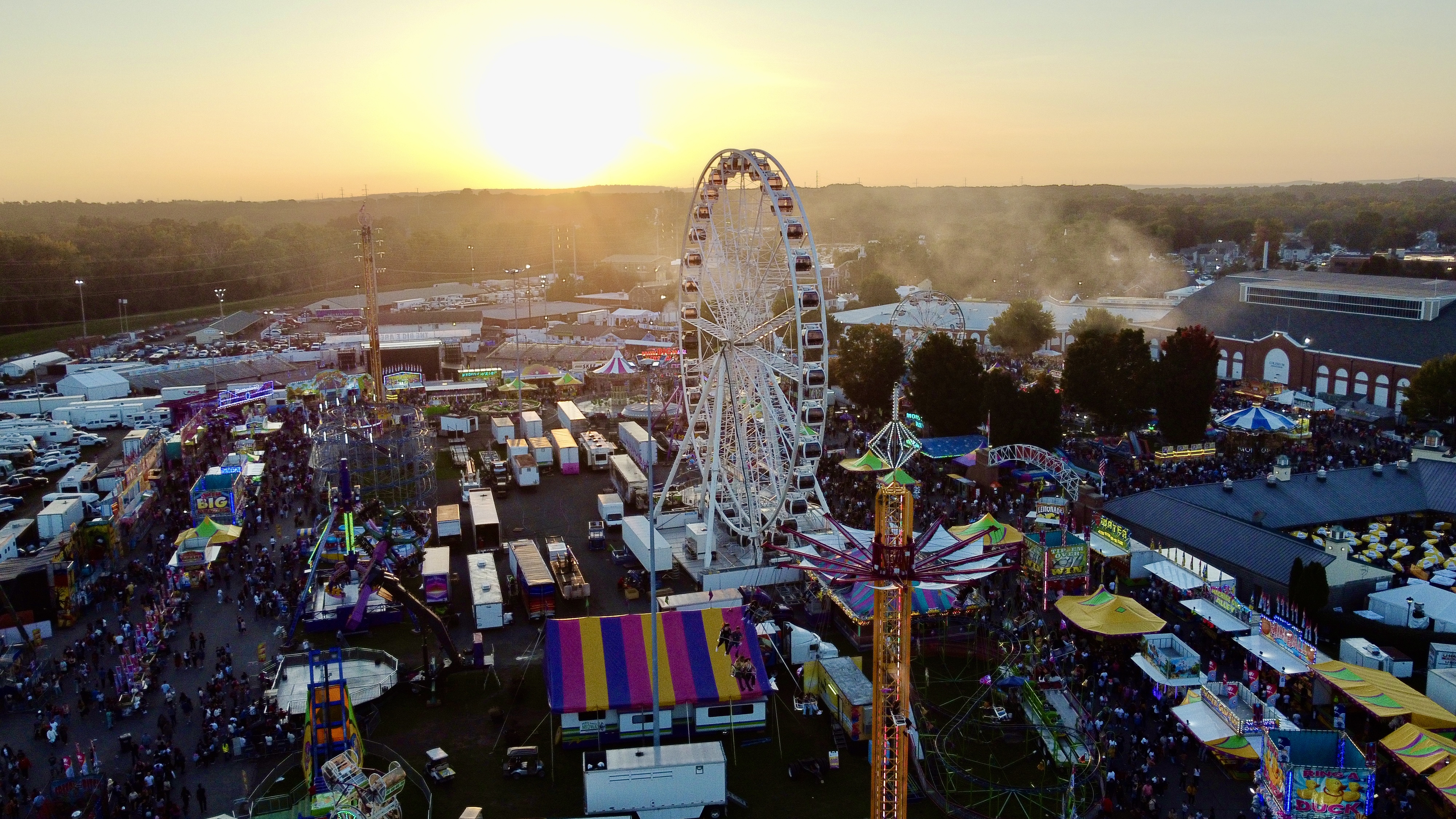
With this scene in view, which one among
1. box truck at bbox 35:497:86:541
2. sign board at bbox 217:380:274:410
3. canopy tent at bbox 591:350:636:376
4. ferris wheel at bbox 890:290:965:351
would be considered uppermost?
ferris wheel at bbox 890:290:965:351

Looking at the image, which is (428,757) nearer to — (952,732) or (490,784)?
(490,784)

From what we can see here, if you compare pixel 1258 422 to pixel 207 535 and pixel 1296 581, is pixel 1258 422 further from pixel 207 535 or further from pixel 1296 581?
pixel 207 535

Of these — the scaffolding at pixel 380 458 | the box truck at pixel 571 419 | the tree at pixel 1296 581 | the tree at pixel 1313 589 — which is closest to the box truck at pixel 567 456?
the box truck at pixel 571 419

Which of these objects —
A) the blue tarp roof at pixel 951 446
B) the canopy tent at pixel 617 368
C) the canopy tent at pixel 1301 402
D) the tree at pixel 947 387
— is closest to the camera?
the blue tarp roof at pixel 951 446

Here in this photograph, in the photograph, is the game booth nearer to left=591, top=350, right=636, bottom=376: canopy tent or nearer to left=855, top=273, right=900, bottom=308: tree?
left=591, top=350, right=636, bottom=376: canopy tent

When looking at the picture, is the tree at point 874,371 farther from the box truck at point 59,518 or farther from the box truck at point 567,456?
the box truck at point 59,518

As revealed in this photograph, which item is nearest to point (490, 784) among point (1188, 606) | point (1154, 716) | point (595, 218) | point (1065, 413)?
point (1154, 716)

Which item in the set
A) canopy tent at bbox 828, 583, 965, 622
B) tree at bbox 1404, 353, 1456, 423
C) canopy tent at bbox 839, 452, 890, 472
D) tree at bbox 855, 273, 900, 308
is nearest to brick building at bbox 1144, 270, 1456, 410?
tree at bbox 1404, 353, 1456, 423

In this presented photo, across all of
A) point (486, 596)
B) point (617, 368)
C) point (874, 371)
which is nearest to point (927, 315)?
point (874, 371)
